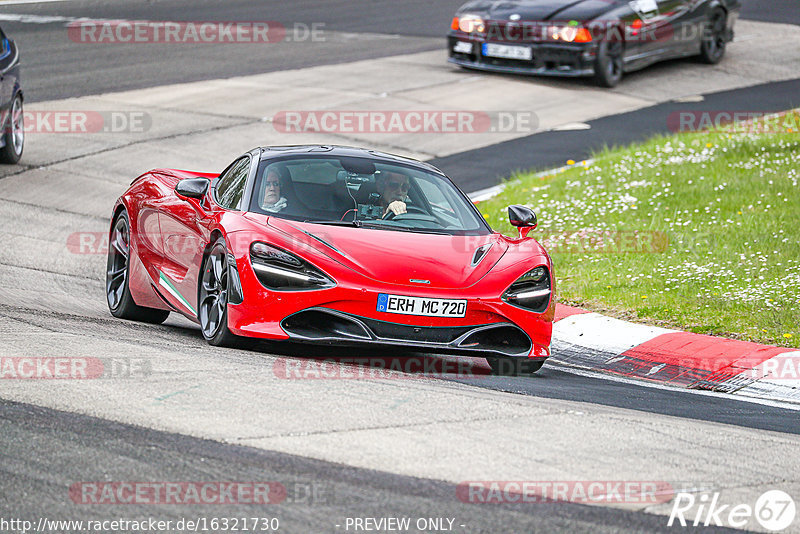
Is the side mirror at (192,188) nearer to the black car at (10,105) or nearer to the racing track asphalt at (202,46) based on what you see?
the black car at (10,105)

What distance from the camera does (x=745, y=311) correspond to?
9359mm

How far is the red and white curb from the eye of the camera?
8.02 metres

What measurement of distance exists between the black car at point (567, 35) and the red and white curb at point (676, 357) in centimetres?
1042

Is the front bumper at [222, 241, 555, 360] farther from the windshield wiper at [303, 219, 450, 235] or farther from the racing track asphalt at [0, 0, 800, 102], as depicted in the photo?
the racing track asphalt at [0, 0, 800, 102]

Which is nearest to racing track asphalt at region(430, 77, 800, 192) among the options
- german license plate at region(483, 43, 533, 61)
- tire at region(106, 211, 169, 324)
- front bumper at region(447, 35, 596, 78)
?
front bumper at region(447, 35, 596, 78)

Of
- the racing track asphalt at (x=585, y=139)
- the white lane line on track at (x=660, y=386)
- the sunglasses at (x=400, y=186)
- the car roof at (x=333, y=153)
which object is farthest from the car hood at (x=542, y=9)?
the white lane line on track at (x=660, y=386)

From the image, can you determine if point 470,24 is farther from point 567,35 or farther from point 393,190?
point 393,190

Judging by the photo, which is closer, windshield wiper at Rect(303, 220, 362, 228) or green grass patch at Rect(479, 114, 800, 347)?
windshield wiper at Rect(303, 220, 362, 228)

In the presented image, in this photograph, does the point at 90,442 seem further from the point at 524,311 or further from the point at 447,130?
the point at 447,130

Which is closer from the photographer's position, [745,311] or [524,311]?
[524,311]

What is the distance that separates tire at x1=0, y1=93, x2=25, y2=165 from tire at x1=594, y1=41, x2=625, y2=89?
29.8 feet

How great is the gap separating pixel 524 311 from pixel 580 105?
1199 centimetres

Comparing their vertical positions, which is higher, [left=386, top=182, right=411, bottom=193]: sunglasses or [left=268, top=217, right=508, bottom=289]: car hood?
[left=386, top=182, right=411, bottom=193]: sunglasses

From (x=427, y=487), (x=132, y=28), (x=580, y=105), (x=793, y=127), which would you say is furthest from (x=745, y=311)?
(x=132, y=28)
